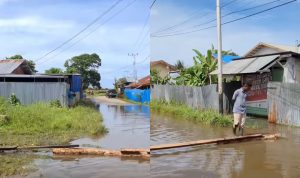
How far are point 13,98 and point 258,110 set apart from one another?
12.1m

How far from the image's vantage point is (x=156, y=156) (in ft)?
19.7

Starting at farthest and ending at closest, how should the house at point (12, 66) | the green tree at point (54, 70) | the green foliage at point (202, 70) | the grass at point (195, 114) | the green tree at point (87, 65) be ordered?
the green tree at point (87, 65) → the green tree at point (54, 70) → the house at point (12, 66) → the green foliage at point (202, 70) → the grass at point (195, 114)

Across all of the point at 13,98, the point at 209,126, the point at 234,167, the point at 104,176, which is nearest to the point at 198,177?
the point at 234,167

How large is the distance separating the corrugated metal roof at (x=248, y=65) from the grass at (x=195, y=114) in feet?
7.65

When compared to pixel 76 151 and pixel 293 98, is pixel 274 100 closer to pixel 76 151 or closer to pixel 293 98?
pixel 293 98

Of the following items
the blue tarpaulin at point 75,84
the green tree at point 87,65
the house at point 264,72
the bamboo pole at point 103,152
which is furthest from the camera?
the green tree at point 87,65

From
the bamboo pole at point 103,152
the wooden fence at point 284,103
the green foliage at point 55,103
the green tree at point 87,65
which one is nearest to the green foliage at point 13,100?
the green foliage at point 55,103

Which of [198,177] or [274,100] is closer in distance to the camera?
[198,177]

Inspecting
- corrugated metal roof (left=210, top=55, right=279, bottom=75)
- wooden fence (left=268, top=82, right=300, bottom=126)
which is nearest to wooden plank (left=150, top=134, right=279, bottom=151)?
wooden fence (left=268, top=82, right=300, bottom=126)

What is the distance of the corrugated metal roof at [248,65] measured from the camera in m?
13.6

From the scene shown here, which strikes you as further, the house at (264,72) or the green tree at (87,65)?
the green tree at (87,65)

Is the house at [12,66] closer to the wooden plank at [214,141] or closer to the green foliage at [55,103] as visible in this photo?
the green foliage at [55,103]

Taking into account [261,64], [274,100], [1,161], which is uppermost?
[261,64]

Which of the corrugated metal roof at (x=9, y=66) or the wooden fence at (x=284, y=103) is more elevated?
the corrugated metal roof at (x=9, y=66)
